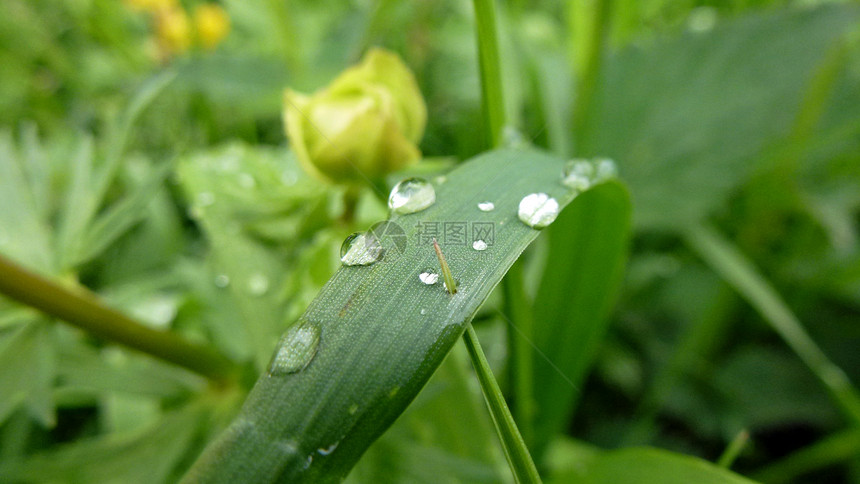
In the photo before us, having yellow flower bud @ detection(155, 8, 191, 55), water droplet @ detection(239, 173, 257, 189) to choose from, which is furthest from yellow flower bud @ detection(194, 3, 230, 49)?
water droplet @ detection(239, 173, 257, 189)

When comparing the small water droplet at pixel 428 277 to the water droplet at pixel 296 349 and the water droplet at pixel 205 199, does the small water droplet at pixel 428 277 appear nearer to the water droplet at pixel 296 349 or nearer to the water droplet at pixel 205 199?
the water droplet at pixel 296 349

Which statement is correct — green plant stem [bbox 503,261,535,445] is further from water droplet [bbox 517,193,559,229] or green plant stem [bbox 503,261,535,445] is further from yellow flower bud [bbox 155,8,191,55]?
yellow flower bud [bbox 155,8,191,55]

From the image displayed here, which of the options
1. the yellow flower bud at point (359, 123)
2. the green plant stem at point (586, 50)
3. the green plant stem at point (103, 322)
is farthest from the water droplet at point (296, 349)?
the green plant stem at point (586, 50)

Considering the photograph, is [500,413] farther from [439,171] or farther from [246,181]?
[246,181]


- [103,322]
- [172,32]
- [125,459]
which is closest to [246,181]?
[103,322]

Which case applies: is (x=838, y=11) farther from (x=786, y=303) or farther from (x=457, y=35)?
(x=457, y=35)

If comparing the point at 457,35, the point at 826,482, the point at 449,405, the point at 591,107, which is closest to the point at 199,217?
the point at 449,405
